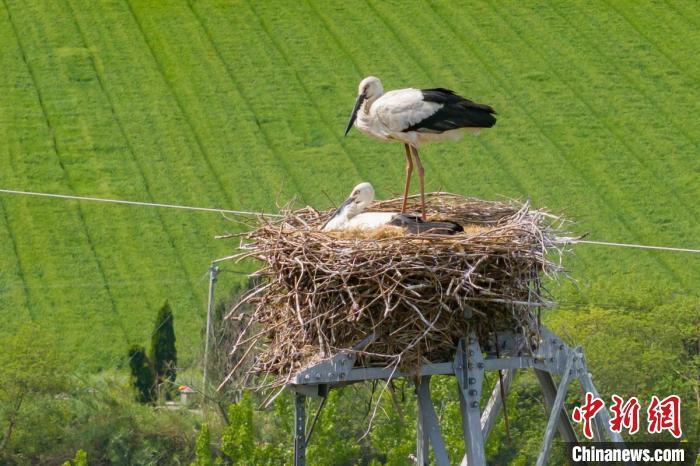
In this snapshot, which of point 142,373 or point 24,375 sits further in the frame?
point 142,373

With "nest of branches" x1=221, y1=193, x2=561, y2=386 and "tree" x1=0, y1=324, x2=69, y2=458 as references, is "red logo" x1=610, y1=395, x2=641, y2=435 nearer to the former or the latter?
"nest of branches" x1=221, y1=193, x2=561, y2=386

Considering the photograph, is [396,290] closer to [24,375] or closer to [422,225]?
[422,225]

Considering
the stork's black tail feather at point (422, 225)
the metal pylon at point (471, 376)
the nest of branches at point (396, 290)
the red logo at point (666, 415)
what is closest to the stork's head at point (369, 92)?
the stork's black tail feather at point (422, 225)

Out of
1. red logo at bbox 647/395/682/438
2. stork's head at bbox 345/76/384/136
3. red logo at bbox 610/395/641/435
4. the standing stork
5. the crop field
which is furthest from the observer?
the crop field

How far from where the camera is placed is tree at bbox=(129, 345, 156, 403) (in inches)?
866

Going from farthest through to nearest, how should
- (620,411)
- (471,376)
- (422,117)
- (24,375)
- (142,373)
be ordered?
(142,373) → (24,375) → (620,411) → (422,117) → (471,376)

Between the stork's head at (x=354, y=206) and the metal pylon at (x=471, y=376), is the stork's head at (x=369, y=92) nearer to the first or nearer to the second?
the stork's head at (x=354, y=206)

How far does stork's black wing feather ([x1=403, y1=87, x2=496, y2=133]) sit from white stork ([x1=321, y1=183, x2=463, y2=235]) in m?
0.64

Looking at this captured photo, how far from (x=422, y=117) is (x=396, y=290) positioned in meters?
1.51


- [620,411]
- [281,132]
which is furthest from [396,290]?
[281,132]

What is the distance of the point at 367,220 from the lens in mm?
8625

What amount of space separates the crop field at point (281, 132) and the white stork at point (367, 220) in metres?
13.0

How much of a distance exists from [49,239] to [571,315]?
11913mm

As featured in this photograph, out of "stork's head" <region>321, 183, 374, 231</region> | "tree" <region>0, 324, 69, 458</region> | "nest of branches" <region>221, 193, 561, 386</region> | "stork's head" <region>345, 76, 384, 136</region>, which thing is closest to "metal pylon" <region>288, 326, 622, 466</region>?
"nest of branches" <region>221, 193, 561, 386</region>
